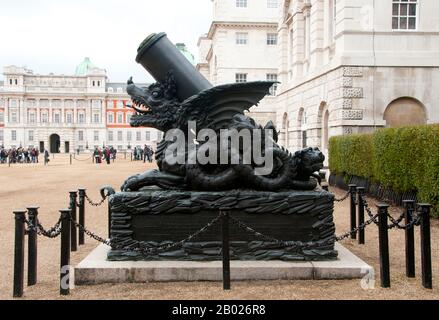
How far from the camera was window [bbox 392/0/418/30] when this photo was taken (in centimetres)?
1638

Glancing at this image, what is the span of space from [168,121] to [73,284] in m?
2.13

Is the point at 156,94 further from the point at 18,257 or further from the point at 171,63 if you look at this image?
the point at 18,257

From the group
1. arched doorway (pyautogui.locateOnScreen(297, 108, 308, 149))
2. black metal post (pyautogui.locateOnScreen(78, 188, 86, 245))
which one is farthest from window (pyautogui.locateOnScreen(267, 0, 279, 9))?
black metal post (pyautogui.locateOnScreen(78, 188, 86, 245))

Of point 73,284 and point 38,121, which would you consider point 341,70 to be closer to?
point 73,284

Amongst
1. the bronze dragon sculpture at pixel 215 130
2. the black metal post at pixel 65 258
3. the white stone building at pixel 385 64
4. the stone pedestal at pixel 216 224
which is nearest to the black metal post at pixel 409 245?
the stone pedestal at pixel 216 224

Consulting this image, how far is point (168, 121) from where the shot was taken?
6.04m

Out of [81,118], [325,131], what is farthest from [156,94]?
[81,118]

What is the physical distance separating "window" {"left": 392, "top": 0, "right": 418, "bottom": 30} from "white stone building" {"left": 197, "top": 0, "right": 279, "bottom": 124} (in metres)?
24.0

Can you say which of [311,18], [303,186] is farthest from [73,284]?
[311,18]

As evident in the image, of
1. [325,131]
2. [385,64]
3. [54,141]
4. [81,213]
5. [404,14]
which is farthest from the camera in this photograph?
[54,141]

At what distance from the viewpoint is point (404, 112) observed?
16.5m

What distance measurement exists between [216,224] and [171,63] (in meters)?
2.03

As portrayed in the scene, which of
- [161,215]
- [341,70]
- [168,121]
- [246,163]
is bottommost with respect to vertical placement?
[161,215]

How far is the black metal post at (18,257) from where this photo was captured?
4.81 metres
